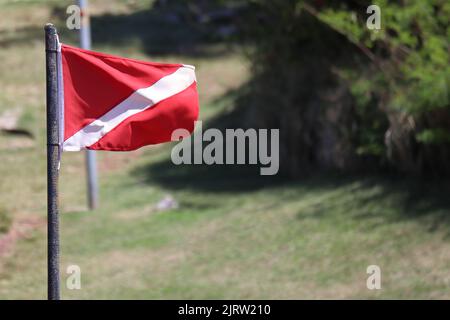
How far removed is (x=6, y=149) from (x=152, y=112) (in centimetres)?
1432

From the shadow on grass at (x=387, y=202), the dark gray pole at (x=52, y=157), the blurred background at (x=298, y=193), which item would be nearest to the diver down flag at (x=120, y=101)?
the dark gray pole at (x=52, y=157)

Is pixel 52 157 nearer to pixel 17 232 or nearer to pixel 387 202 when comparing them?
pixel 387 202

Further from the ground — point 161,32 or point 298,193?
point 161,32

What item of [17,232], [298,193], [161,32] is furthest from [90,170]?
[161,32]

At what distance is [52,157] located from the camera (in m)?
5.25

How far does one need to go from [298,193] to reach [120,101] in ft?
24.8

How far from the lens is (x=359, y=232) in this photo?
1024cm

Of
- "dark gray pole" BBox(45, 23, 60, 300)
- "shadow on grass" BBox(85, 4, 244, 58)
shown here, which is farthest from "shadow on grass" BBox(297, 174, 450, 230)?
"shadow on grass" BBox(85, 4, 244, 58)

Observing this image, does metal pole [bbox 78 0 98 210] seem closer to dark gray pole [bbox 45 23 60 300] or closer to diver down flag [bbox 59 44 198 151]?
diver down flag [bbox 59 44 198 151]

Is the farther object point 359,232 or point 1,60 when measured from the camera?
point 1,60

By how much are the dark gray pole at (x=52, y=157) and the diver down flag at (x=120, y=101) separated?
0.22 metres

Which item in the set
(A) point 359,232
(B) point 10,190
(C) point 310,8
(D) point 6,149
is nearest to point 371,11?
(C) point 310,8

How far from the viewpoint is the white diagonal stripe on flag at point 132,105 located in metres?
5.58
